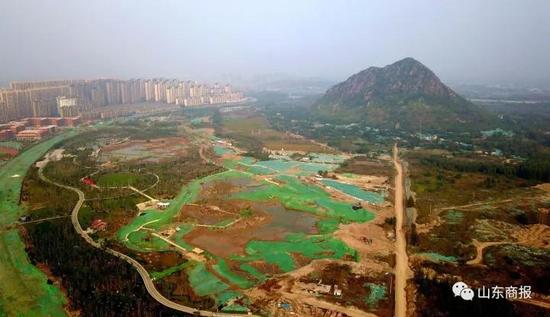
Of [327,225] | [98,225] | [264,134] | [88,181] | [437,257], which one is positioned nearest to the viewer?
[437,257]

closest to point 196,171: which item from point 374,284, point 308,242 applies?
point 308,242

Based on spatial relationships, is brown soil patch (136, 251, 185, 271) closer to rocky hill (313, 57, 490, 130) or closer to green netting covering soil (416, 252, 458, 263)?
green netting covering soil (416, 252, 458, 263)

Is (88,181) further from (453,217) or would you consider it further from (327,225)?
(453,217)

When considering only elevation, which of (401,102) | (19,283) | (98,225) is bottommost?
(19,283)

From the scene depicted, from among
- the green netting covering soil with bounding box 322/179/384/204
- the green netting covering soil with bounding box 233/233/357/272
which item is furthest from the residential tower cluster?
the green netting covering soil with bounding box 233/233/357/272

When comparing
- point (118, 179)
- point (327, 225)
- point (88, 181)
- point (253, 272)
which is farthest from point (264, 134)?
point (253, 272)

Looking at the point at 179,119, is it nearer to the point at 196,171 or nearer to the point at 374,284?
the point at 196,171

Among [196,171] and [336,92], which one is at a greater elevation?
[336,92]

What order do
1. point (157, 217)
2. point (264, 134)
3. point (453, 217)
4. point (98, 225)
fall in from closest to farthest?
point (98, 225) < point (453, 217) < point (157, 217) < point (264, 134)

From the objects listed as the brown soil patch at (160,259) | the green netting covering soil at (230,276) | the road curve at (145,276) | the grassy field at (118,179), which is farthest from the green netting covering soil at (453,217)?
the grassy field at (118,179)

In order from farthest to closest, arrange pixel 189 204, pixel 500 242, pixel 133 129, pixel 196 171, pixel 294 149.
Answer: pixel 133 129
pixel 294 149
pixel 196 171
pixel 189 204
pixel 500 242

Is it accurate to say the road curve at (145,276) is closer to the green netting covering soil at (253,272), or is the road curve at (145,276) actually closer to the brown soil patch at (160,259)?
the brown soil patch at (160,259)
